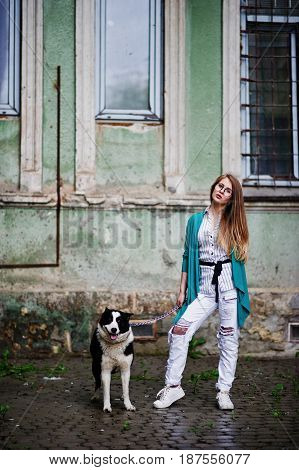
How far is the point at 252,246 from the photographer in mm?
8977

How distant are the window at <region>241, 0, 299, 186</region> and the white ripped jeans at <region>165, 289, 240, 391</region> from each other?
3.12 metres

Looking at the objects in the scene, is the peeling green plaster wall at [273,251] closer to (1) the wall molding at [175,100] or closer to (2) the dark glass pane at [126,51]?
(1) the wall molding at [175,100]

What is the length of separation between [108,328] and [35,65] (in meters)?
4.17

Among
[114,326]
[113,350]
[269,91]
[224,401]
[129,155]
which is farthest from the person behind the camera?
[269,91]

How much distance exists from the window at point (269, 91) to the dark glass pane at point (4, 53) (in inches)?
118

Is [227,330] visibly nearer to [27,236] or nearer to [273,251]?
[273,251]

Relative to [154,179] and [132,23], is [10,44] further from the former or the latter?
[154,179]

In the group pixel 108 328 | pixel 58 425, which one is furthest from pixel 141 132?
pixel 58 425

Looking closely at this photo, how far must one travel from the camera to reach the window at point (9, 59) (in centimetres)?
881

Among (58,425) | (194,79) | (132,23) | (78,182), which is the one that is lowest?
(58,425)

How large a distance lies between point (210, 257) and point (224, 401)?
128 cm

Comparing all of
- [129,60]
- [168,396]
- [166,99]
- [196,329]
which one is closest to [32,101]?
[129,60]

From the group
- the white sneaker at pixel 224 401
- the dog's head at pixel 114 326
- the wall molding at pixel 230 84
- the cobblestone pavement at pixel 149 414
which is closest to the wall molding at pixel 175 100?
the wall molding at pixel 230 84

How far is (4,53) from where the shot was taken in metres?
8.84
